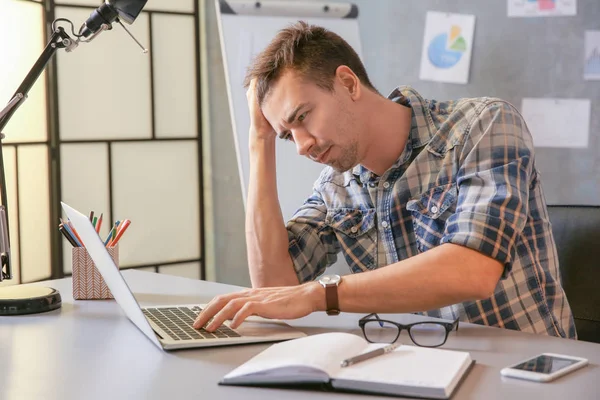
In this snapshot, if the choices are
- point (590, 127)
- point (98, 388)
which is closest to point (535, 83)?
point (590, 127)

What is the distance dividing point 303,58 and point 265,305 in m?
0.55

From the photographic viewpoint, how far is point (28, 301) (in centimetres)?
140

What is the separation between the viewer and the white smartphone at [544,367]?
0.95m

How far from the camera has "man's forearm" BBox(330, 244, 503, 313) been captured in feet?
4.09

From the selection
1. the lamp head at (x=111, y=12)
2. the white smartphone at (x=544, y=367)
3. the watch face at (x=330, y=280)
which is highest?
the lamp head at (x=111, y=12)

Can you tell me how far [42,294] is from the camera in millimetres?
1444

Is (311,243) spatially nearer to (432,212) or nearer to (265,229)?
(265,229)

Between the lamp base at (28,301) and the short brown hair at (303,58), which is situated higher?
the short brown hair at (303,58)

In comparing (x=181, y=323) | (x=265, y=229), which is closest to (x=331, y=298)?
(x=181, y=323)

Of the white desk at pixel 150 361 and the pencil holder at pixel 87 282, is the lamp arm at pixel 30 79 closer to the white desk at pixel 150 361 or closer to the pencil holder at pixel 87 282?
the pencil holder at pixel 87 282

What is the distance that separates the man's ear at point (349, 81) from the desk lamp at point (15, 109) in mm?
395

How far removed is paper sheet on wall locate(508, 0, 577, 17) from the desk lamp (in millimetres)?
1624

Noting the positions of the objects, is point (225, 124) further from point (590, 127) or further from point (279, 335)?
point (279, 335)

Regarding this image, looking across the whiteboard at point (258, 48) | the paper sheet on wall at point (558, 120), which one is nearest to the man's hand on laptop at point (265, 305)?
the whiteboard at point (258, 48)
